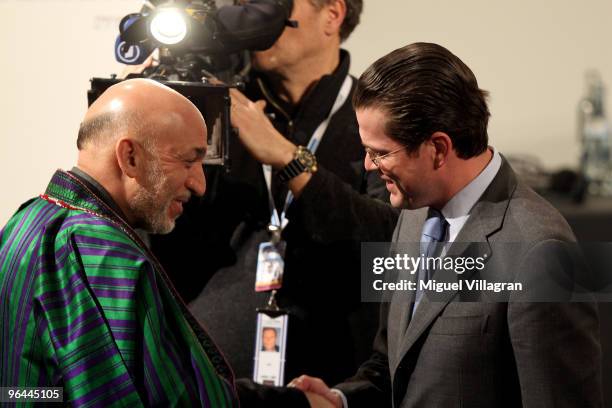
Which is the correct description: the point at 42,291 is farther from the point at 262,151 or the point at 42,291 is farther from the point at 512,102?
the point at 512,102

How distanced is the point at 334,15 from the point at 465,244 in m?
0.94

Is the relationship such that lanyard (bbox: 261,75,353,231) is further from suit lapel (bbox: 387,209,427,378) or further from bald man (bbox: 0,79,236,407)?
bald man (bbox: 0,79,236,407)

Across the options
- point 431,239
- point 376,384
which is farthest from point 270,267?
point 431,239

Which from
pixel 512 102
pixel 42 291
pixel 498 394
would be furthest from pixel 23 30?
pixel 512 102

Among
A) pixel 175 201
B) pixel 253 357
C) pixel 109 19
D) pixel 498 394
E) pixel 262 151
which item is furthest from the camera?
pixel 109 19

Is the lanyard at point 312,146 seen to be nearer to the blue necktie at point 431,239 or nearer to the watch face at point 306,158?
the watch face at point 306,158

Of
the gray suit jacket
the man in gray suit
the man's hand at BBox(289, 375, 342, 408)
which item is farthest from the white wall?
the gray suit jacket

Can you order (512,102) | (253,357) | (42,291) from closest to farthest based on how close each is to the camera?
(42,291), (253,357), (512,102)

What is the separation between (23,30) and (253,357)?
3.66 ft

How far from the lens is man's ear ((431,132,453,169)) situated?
1856 mm

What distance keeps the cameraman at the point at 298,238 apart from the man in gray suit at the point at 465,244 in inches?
18.4

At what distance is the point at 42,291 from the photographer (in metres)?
1.64

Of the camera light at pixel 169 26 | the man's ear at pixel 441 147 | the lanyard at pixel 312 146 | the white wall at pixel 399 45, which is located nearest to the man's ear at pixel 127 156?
the camera light at pixel 169 26

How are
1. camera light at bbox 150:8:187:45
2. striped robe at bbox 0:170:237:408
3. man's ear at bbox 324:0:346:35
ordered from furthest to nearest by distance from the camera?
man's ear at bbox 324:0:346:35 → camera light at bbox 150:8:187:45 → striped robe at bbox 0:170:237:408
